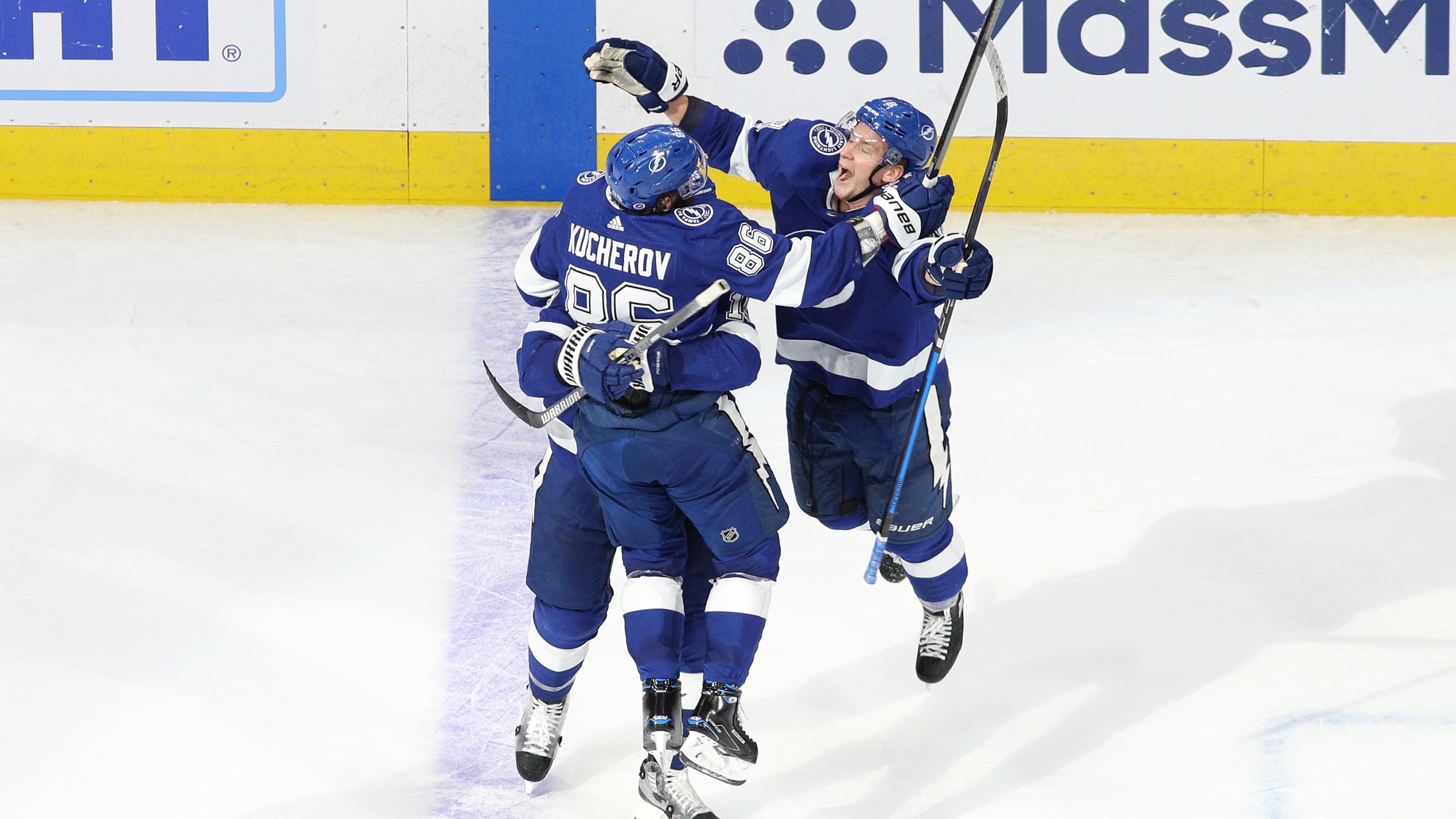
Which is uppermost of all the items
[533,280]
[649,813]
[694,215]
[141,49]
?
[141,49]

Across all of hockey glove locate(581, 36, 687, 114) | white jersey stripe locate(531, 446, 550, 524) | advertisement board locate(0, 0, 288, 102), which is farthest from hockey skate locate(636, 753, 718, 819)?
advertisement board locate(0, 0, 288, 102)

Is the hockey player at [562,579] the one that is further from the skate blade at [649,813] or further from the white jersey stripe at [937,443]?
the white jersey stripe at [937,443]

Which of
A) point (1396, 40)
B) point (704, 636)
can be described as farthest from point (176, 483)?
point (1396, 40)

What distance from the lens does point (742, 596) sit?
2.65 metres

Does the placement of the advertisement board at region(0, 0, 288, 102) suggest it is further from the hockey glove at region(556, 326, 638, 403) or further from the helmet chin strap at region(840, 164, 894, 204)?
the hockey glove at region(556, 326, 638, 403)

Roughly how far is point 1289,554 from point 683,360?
203 centimetres

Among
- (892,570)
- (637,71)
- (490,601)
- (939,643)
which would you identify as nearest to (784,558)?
(892,570)

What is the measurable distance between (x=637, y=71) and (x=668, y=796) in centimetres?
155

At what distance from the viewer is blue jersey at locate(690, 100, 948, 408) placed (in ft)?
9.73

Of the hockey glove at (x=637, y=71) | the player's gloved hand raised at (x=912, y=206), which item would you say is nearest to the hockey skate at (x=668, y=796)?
the player's gloved hand raised at (x=912, y=206)

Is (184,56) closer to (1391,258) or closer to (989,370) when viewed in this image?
(989,370)

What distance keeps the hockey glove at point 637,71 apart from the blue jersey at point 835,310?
20cm

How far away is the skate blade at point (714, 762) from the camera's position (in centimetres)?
254

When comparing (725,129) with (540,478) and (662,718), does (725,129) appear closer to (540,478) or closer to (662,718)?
(540,478)
